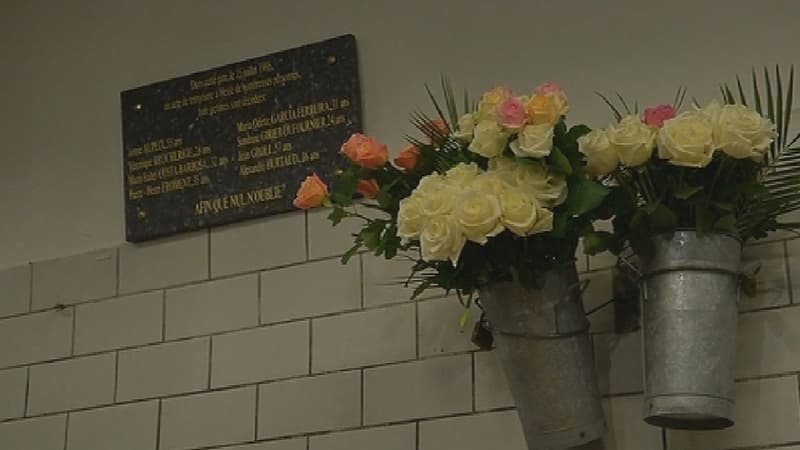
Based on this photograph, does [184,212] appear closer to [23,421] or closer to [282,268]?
[282,268]

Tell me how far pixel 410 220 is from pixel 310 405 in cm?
58

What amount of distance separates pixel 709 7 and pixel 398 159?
56cm

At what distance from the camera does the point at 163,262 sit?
2633 millimetres

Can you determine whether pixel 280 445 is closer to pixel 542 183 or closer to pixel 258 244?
pixel 258 244

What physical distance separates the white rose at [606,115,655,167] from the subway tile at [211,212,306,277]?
716mm

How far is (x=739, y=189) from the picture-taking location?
1.95m

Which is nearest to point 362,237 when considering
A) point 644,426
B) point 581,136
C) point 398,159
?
point 398,159

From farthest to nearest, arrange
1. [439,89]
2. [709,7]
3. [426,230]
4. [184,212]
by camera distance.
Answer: [184,212]
[439,89]
[709,7]
[426,230]

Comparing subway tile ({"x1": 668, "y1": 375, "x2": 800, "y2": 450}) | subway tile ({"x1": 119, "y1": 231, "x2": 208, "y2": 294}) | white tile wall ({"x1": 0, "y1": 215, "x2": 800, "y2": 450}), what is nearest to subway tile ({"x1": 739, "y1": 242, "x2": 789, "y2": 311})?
white tile wall ({"x1": 0, "y1": 215, "x2": 800, "y2": 450})

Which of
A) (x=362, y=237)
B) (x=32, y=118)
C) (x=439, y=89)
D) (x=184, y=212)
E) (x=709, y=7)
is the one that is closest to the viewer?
(x=362, y=237)

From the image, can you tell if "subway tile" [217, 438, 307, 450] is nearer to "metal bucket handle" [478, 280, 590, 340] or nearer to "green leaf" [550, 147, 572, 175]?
"metal bucket handle" [478, 280, 590, 340]

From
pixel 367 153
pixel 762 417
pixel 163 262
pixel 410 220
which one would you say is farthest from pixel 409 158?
pixel 163 262

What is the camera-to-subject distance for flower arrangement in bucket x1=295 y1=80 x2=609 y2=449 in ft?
6.27

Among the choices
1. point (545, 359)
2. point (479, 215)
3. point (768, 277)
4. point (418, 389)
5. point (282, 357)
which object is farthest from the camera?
point (282, 357)
